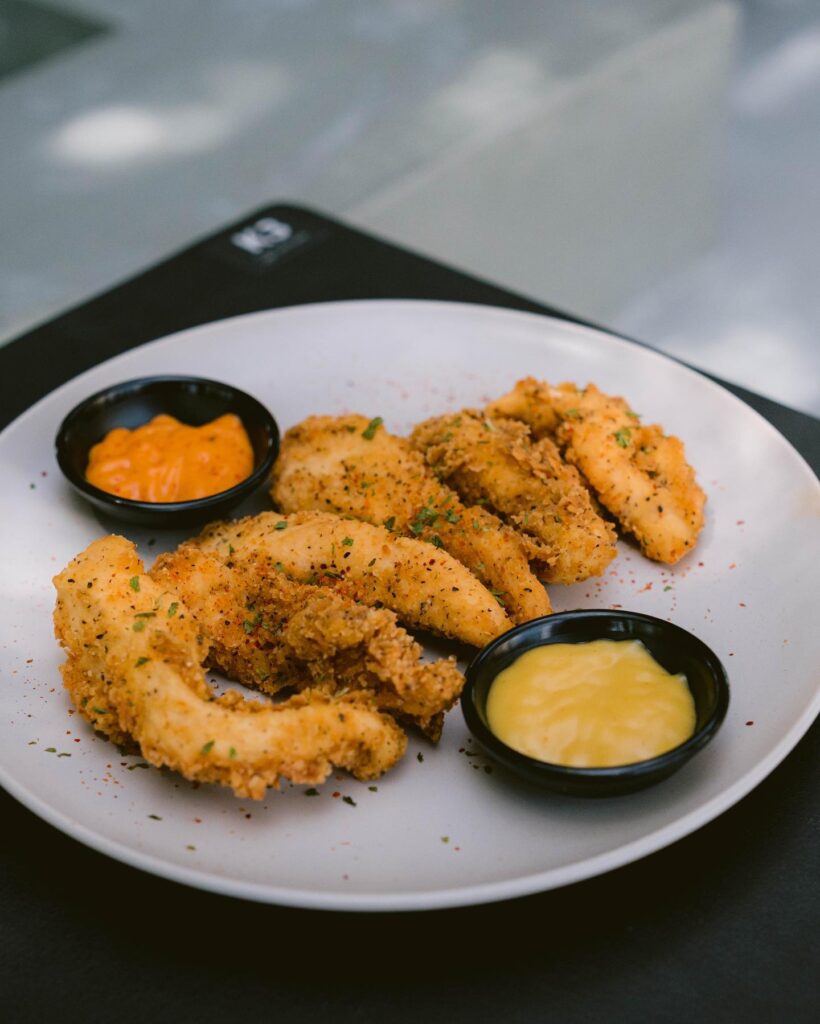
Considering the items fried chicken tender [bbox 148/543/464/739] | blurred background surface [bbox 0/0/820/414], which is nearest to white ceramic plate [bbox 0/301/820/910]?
fried chicken tender [bbox 148/543/464/739]

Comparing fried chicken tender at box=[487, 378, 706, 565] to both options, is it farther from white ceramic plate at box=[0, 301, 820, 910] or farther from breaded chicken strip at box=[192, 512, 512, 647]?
breaded chicken strip at box=[192, 512, 512, 647]

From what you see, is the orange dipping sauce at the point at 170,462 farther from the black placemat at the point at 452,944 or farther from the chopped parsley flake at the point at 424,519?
the black placemat at the point at 452,944

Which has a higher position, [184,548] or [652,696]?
[652,696]

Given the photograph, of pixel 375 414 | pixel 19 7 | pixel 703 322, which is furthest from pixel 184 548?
pixel 19 7

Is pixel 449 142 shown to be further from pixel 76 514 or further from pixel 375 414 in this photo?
pixel 76 514

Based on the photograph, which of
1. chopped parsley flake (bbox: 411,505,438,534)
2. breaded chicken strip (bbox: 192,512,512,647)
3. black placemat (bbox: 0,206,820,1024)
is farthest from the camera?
chopped parsley flake (bbox: 411,505,438,534)

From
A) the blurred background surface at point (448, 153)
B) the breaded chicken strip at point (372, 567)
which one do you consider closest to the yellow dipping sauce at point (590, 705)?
the breaded chicken strip at point (372, 567)
